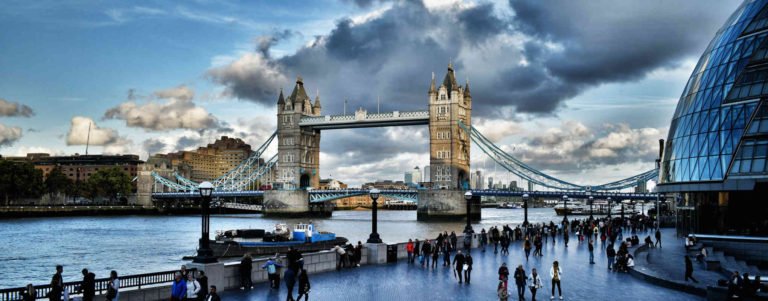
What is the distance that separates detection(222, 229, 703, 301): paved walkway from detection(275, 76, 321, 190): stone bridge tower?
344 feet

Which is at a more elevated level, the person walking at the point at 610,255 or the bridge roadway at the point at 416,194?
the bridge roadway at the point at 416,194

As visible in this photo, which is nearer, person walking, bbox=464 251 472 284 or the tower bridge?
person walking, bbox=464 251 472 284

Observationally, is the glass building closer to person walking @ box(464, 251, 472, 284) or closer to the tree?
person walking @ box(464, 251, 472, 284)

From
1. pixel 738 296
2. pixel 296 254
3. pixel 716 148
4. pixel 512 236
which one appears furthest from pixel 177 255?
pixel 738 296

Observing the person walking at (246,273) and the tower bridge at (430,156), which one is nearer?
the person walking at (246,273)

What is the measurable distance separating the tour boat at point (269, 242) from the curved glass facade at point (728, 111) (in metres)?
23.0

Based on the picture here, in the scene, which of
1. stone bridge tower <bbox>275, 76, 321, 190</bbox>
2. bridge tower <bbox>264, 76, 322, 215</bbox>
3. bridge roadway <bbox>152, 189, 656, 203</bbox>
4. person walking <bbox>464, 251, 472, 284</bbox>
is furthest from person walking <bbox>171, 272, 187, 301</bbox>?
stone bridge tower <bbox>275, 76, 321, 190</bbox>

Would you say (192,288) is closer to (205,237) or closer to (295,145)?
(205,237)

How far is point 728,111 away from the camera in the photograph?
1548 inches

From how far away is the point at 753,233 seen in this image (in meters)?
37.1

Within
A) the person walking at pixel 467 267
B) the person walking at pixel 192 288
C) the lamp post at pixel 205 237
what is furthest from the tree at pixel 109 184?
the person walking at pixel 192 288

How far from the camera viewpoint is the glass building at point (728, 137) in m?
37.2

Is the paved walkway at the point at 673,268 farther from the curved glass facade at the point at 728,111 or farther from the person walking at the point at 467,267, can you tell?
the person walking at the point at 467,267

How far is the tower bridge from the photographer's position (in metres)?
110
